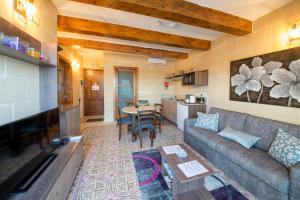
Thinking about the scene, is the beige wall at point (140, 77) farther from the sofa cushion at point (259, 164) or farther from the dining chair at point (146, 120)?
the sofa cushion at point (259, 164)

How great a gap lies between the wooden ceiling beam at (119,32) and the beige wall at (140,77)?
2369mm

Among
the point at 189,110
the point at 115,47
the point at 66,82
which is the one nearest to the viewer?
the point at 189,110

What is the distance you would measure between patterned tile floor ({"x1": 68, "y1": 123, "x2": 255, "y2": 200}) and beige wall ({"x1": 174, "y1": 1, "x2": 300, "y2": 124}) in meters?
1.39

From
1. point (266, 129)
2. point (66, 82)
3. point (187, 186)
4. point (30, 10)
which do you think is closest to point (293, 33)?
point (266, 129)

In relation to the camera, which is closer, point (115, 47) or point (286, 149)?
point (286, 149)

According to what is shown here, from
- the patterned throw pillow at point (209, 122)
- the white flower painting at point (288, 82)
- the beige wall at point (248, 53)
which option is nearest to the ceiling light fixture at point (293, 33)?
the beige wall at point (248, 53)

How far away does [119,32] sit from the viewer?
2752mm

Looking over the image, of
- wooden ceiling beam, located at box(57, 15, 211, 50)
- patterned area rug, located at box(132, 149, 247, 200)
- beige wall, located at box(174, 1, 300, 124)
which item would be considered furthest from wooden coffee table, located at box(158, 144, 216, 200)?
wooden ceiling beam, located at box(57, 15, 211, 50)

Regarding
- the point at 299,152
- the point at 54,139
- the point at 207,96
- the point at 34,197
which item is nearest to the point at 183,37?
the point at 207,96

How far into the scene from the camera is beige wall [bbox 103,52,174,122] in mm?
5094

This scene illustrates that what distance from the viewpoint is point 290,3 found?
77.4 inches

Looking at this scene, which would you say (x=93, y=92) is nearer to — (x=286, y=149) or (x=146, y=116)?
(x=146, y=116)

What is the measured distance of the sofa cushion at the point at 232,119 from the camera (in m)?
2.42

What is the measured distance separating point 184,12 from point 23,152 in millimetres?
2502
